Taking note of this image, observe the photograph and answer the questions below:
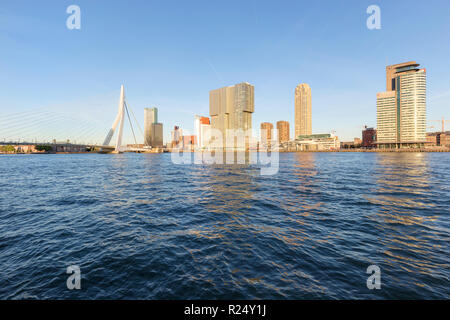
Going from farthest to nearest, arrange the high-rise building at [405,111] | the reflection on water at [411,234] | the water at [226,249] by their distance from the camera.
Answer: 1. the high-rise building at [405,111]
2. the reflection on water at [411,234]
3. the water at [226,249]

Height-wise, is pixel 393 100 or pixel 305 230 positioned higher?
pixel 393 100

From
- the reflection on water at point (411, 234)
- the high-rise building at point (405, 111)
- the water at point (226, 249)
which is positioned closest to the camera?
the water at point (226, 249)

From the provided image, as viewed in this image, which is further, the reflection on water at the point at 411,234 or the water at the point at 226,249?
the reflection on water at the point at 411,234

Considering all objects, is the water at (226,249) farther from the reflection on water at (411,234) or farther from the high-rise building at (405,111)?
the high-rise building at (405,111)

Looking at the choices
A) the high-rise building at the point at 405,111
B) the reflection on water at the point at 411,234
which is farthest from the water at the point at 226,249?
the high-rise building at the point at 405,111

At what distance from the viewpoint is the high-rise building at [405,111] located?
17338 cm

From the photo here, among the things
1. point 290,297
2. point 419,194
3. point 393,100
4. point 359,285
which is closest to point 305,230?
point 359,285

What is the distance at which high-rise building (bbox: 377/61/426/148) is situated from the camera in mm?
173375

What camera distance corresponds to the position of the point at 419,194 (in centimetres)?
1884

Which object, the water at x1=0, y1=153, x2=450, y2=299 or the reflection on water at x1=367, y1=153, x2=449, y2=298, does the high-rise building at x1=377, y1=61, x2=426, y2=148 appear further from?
the water at x1=0, y1=153, x2=450, y2=299

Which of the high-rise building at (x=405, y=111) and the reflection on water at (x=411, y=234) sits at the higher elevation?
the high-rise building at (x=405, y=111)
